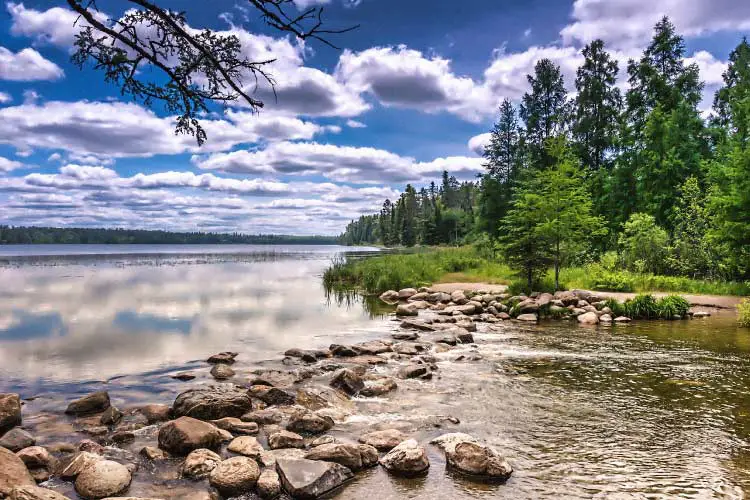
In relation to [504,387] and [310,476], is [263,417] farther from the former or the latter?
[504,387]

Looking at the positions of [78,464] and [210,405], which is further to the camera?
[210,405]

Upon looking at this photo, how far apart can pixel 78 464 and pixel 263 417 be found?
253 cm

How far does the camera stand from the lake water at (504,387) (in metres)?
5.42

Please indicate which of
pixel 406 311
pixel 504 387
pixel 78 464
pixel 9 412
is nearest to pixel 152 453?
pixel 78 464

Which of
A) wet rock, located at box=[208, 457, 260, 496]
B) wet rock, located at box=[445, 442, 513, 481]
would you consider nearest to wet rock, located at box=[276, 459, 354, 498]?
wet rock, located at box=[208, 457, 260, 496]

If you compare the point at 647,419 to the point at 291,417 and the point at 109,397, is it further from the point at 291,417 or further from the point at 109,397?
the point at 109,397

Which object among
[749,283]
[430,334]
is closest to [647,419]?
[430,334]

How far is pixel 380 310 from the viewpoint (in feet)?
69.1

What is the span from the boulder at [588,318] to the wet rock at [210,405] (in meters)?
13.2

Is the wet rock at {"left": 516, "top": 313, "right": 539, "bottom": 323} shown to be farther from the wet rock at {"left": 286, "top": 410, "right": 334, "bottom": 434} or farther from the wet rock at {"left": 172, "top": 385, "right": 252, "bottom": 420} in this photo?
the wet rock at {"left": 172, "top": 385, "right": 252, "bottom": 420}

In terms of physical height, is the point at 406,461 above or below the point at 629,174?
below

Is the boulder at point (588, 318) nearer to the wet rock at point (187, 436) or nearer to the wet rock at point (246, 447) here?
the wet rock at point (246, 447)

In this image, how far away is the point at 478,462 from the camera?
555 centimetres

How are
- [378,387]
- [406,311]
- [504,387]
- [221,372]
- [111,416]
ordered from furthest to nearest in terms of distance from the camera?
[406,311] → [221,372] → [504,387] → [378,387] → [111,416]
